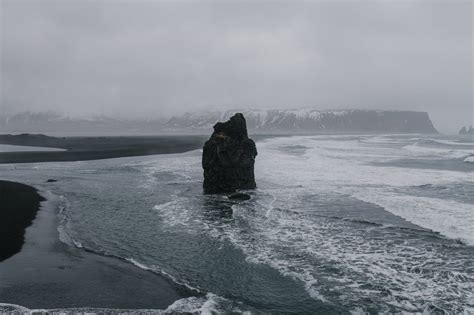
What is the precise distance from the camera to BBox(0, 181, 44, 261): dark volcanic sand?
1858cm

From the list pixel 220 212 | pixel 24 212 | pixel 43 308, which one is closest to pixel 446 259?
pixel 220 212

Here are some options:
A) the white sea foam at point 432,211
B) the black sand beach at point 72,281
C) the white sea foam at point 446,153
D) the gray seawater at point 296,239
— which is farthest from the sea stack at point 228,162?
the white sea foam at point 446,153

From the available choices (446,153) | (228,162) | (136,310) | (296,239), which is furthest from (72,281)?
(446,153)

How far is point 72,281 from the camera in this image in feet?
47.5

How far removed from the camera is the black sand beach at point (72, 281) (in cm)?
1289

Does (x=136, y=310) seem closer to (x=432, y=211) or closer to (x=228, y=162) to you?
(x=432, y=211)

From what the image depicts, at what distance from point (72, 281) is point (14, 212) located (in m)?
14.0

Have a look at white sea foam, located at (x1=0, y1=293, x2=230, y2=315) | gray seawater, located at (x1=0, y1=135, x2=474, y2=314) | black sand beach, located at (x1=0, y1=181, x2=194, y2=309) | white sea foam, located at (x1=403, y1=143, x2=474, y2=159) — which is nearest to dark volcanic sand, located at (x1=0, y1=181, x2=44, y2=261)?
black sand beach, located at (x1=0, y1=181, x2=194, y2=309)

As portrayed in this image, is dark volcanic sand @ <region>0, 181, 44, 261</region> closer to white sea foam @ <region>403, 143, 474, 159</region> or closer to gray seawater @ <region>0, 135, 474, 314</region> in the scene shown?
gray seawater @ <region>0, 135, 474, 314</region>

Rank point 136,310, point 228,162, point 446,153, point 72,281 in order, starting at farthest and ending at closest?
1. point 446,153
2. point 228,162
3. point 72,281
4. point 136,310

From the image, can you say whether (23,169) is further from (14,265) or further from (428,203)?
(428,203)

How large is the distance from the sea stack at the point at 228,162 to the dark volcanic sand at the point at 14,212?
14295mm

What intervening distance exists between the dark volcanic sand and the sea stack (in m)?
14.3

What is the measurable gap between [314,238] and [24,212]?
1993 cm
